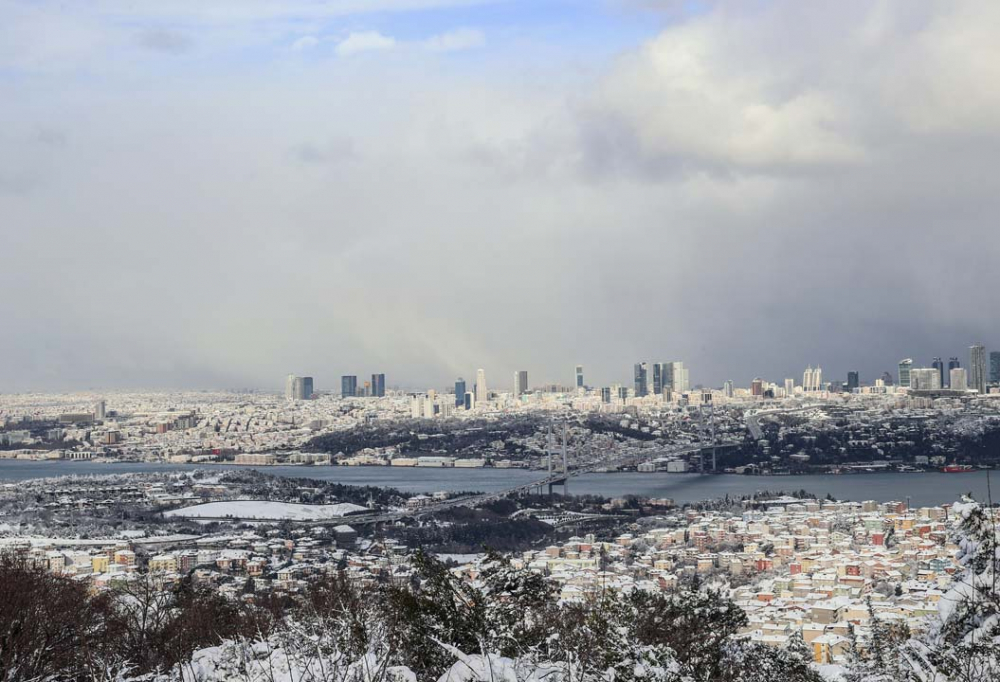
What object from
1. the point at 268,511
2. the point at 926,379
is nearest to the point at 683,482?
the point at 268,511

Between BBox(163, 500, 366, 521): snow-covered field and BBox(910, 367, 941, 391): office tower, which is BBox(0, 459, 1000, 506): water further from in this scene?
BBox(910, 367, 941, 391): office tower

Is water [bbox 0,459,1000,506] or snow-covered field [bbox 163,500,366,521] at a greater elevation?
snow-covered field [bbox 163,500,366,521]

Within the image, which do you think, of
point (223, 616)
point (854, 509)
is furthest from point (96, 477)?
point (223, 616)

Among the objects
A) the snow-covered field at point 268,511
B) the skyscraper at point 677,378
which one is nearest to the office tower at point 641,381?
the skyscraper at point 677,378

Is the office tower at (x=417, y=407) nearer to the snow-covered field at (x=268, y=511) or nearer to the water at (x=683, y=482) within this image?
the water at (x=683, y=482)

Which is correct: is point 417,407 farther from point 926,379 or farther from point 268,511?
point 268,511

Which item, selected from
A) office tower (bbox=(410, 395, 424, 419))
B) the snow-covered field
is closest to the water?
the snow-covered field

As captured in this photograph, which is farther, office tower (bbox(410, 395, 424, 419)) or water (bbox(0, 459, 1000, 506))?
office tower (bbox(410, 395, 424, 419))
